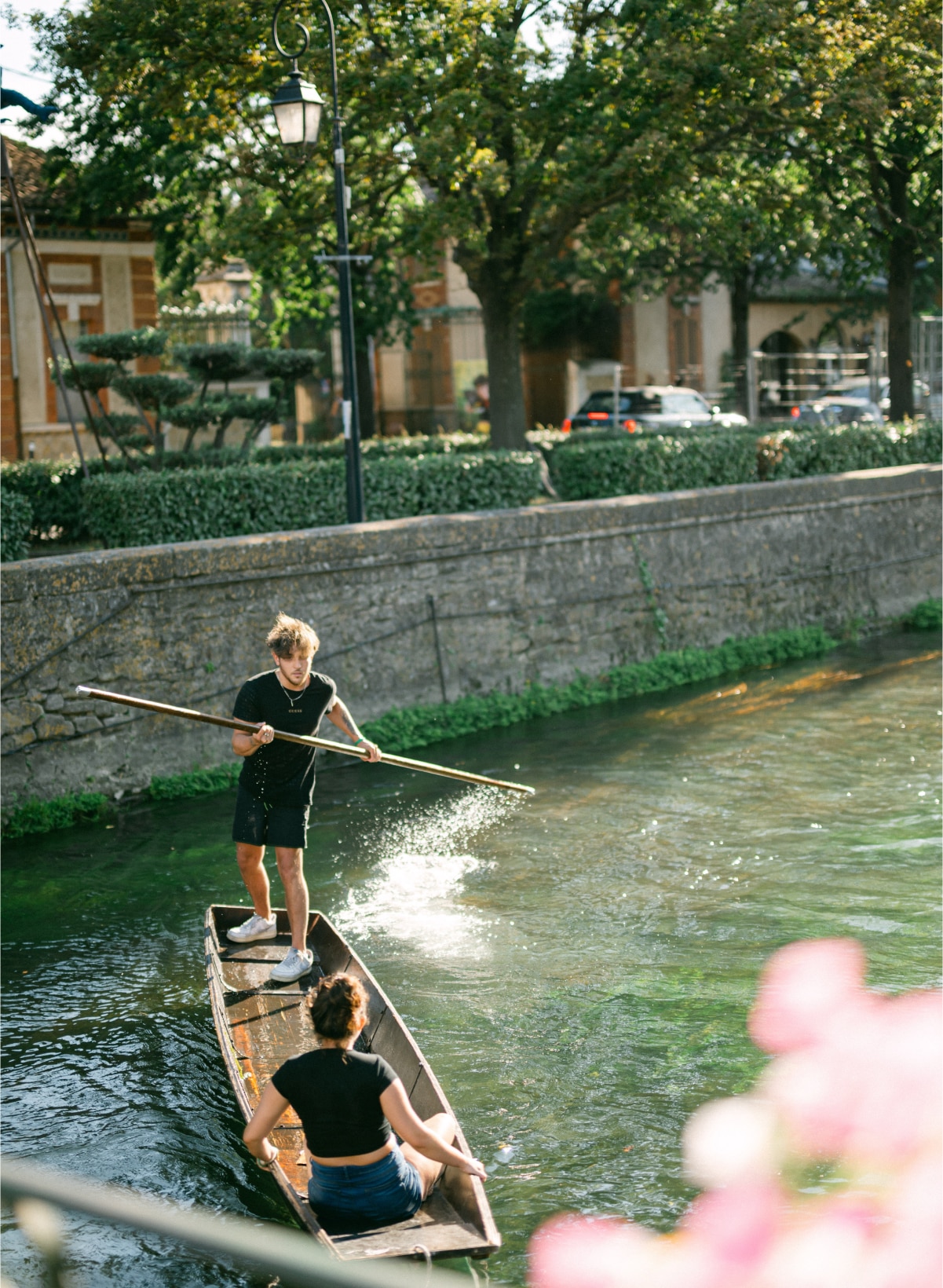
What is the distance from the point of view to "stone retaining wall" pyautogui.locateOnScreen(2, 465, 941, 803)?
11102mm

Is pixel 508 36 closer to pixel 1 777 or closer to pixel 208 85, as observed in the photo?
pixel 208 85

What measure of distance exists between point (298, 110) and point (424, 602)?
14.7ft

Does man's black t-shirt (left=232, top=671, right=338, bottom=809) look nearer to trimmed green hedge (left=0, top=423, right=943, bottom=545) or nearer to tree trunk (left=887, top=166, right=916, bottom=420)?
trimmed green hedge (left=0, top=423, right=943, bottom=545)

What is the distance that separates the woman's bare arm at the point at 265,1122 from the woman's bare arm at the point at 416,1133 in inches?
15.3

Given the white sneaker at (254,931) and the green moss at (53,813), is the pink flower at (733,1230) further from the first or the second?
the green moss at (53,813)

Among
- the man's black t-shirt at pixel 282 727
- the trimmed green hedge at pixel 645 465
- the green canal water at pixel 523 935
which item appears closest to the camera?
the green canal water at pixel 523 935

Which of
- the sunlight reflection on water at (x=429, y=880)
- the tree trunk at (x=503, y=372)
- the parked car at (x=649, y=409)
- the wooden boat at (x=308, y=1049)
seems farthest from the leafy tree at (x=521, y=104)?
the parked car at (x=649, y=409)

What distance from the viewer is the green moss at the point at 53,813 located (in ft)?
35.3

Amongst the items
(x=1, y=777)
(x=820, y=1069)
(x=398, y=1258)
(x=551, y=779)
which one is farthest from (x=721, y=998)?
(x=1, y=777)

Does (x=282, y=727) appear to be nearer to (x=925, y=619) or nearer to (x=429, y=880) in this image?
(x=429, y=880)

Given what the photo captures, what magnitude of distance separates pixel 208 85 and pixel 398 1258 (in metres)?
14.7

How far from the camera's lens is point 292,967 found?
725cm

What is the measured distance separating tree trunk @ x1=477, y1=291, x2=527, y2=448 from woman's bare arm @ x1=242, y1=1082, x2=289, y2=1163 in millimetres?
15344

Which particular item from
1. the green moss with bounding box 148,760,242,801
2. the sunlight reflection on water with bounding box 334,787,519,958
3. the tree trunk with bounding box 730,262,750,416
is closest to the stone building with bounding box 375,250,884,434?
the tree trunk with bounding box 730,262,750,416
